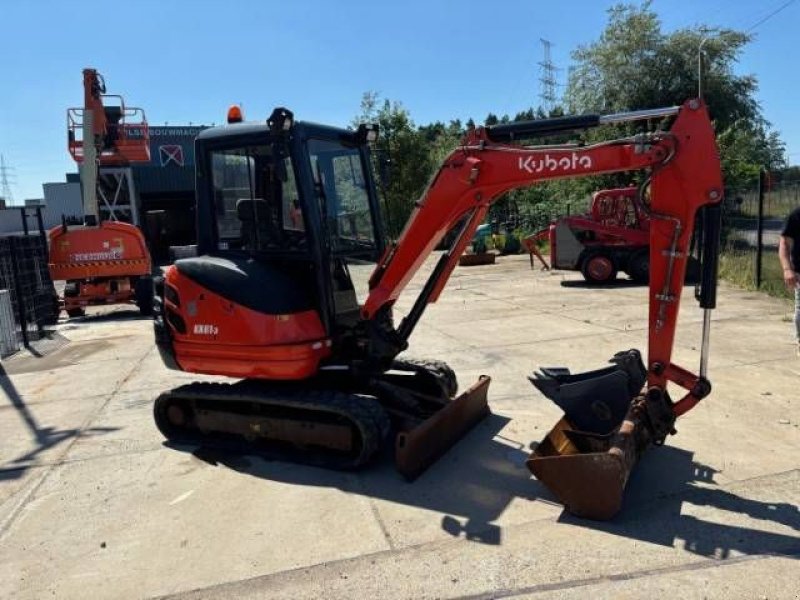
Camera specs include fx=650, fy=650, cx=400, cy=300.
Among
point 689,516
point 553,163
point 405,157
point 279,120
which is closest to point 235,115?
point 279,120

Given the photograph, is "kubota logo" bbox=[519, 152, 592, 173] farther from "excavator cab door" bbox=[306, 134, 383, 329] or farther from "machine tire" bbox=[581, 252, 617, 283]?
"machine tire" bbox=[581, 252, 617, 283]

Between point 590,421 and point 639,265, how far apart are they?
10.9 m

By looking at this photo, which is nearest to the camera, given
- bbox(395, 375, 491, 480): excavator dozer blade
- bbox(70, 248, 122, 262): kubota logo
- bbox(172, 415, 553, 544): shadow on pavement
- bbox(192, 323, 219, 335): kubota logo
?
bbox(172, 415, 553, 544): shadow on pavement

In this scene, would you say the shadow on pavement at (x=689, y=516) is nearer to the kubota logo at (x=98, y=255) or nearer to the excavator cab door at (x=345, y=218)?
the excavator cab door at (x=345, y=218)

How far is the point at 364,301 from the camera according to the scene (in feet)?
16.9

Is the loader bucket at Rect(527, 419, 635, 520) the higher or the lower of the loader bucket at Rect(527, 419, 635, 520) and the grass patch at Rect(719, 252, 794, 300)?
the lower

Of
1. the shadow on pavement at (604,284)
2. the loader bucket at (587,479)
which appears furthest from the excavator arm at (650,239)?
the shadow on pavement at (604,284)

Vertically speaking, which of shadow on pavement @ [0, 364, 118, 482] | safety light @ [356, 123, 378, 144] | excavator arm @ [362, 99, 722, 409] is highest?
safety light @ [356, 123, 378, 144]

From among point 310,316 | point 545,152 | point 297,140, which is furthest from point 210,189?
point 545,152

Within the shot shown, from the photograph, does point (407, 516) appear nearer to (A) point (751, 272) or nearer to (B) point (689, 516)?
(B) point (689, 516)

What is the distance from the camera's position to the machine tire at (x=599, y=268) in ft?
47.9

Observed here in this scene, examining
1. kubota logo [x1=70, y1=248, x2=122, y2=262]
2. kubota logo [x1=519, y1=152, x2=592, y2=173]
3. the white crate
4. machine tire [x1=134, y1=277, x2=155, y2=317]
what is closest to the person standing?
Result: kubota logo [x1=519, y1=152, x2=592, y2=173]

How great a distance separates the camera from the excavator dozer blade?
4449mm

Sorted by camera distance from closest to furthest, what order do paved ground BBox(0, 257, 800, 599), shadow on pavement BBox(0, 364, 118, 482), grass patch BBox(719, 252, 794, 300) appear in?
paved ground BBox(0, 257, 800, 599), shadow on pavement BBox(0, 364, 118, 482), grass patch BBox(719, 252, 794, 300)
